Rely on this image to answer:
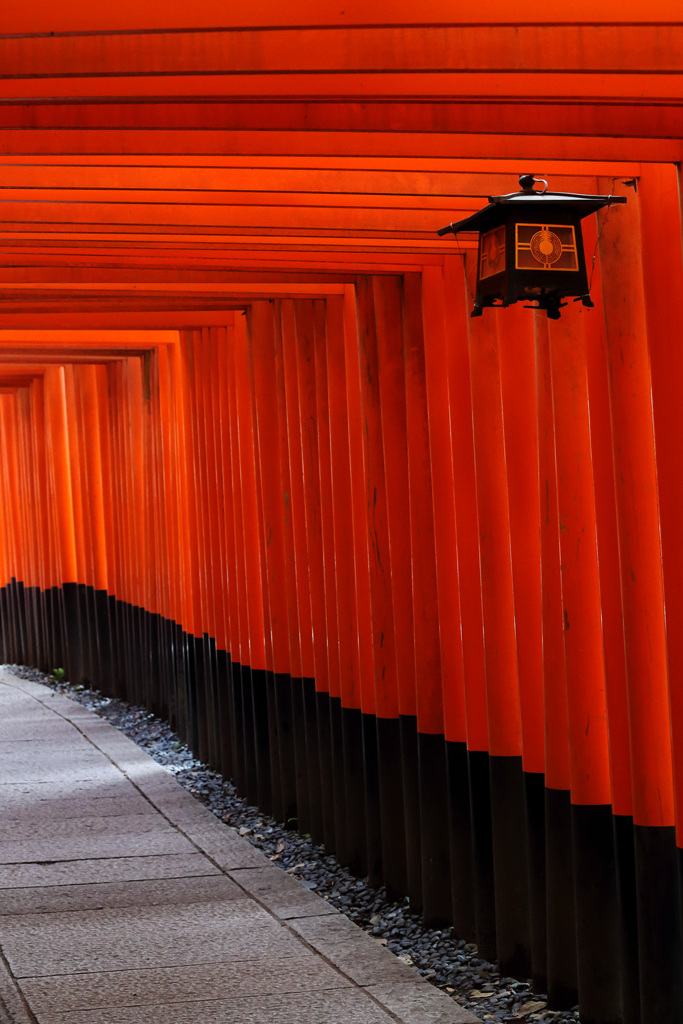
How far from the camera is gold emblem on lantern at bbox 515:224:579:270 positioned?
372cm

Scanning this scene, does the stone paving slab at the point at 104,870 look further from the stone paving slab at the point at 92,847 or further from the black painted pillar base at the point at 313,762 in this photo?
the black painted pillar base at the point at 313,762

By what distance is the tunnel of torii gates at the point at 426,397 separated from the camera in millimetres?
3363

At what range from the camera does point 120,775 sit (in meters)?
10.2

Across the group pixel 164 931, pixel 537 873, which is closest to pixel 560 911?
pixel 537 873

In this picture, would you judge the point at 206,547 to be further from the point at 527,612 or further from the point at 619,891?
the point at 619,891

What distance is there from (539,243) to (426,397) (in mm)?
2500

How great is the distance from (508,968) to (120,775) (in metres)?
5.42

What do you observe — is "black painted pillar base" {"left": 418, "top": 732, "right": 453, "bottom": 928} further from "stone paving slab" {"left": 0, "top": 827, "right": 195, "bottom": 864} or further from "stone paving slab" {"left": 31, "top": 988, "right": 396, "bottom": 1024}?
"stone paving slab" {"left": 0, "top": 827, "right": 195, "bottom": 864}

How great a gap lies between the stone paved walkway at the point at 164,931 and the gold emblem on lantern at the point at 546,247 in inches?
111

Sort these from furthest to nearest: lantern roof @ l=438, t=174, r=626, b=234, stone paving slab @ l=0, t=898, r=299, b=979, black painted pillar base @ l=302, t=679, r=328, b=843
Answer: black painted pillar base @ l=302, t=679, r=328, b=843, stone paving slab @ l=0, t=898, r=299, b=979, lantern roof @ l=438, t=174, r=626, b=234

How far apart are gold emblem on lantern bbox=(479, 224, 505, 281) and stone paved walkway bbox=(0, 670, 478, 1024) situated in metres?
2.78

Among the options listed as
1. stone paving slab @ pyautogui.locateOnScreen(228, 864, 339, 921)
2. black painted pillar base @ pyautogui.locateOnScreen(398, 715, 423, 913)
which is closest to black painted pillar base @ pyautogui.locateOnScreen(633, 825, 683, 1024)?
black painted pillar base @ pyautogui.locateOnScreen(398, 715, 423, 913)

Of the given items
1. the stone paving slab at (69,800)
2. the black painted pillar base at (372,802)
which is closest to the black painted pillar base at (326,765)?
the black painted pillar base at (372,802)

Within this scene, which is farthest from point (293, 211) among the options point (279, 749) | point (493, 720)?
point (279, 749)
